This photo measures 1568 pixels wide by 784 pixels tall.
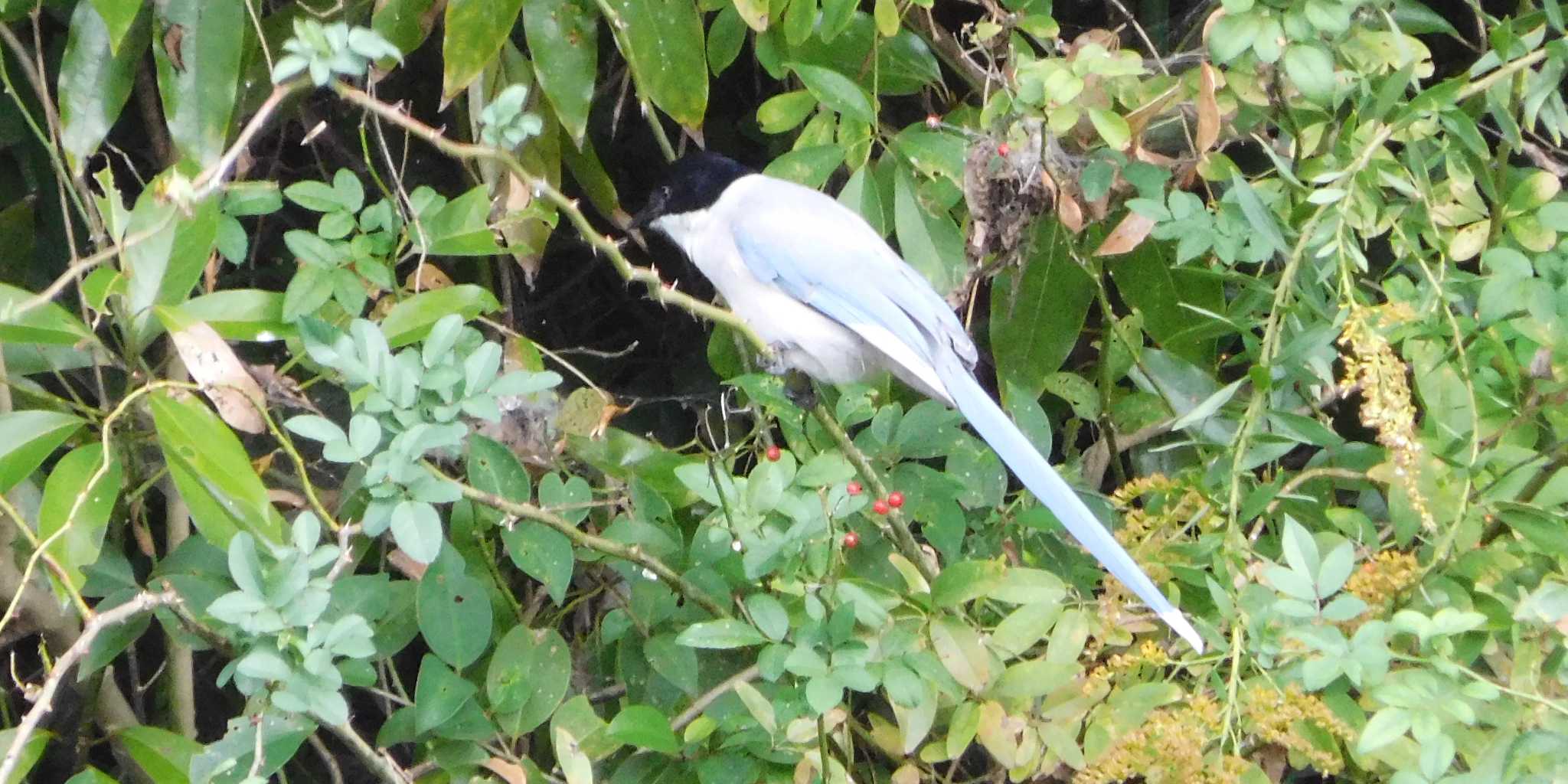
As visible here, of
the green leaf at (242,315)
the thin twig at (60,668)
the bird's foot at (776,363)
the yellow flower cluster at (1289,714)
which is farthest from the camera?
the bird's foot at (776,363)

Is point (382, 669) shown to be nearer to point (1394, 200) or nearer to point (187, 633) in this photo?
point (187, 633)

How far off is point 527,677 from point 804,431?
1.38ft

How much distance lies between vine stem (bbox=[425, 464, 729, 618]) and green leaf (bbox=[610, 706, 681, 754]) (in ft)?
0.42

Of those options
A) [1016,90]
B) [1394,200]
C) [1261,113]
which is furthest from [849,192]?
[1394,200]

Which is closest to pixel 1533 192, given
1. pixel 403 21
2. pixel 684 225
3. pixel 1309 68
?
pixel 1309 68

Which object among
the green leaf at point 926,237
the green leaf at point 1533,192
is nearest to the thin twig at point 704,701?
the green leaf at point 926,237

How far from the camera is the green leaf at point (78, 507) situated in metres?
1.38

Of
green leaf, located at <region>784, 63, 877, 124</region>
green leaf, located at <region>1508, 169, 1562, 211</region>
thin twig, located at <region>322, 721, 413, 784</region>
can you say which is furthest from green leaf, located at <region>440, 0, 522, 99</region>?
green leaf, located at <region>1508, 169, 1562, 211</region>

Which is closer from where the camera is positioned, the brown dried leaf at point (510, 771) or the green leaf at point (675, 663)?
the brown dried leaf at point (510, 771)

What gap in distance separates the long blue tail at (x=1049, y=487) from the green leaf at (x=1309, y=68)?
0.50 meters

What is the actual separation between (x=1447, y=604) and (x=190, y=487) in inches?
48.4

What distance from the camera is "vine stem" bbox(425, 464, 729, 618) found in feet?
4.58

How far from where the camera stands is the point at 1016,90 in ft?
5.44

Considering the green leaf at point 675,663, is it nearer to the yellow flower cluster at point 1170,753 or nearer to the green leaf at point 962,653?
the green leaf at point 962,653
